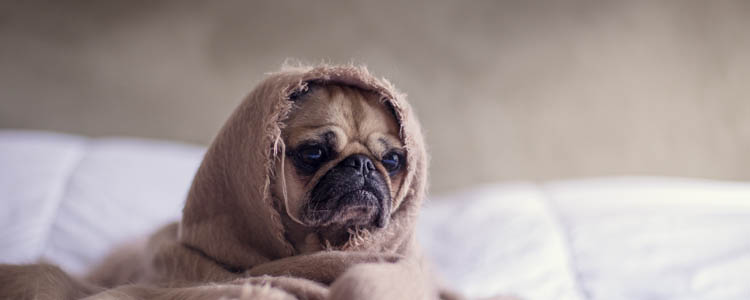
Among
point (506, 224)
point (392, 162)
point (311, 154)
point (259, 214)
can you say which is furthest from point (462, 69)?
point (259, 214)

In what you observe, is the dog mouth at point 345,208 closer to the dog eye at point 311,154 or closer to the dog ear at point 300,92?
the dog eye at point 311,154

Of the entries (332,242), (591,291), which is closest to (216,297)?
(332,242)

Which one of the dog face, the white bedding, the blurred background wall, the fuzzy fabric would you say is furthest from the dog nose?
the blurred background wall

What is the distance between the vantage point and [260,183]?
1.13 metres

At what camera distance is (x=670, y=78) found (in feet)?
9.05

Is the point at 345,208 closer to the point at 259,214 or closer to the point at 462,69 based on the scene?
the point at 259,214

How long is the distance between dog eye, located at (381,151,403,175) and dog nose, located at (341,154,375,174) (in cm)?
6

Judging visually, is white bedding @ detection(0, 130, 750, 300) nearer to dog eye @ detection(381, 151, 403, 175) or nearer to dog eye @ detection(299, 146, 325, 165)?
dog eye @ detection(381, 151, 403, 175)

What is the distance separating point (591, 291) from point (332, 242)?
2.06 ft

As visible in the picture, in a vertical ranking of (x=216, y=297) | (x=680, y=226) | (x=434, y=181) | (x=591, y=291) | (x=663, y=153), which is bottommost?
(x=216, y=297)

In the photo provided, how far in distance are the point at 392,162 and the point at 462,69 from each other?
1.71 meters

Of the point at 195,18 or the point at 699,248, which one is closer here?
the point at 699,248

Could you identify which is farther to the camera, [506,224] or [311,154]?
[506,224]

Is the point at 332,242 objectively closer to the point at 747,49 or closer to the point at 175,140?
the point at 175,140
